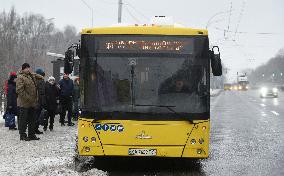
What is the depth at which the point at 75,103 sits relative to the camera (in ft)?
61.6

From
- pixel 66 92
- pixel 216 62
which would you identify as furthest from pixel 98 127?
pixel 66 92

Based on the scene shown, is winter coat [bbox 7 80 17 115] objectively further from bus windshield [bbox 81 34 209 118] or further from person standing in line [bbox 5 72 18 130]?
bus windshield [bbox 81 34 209 118]

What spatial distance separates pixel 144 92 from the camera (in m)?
9.09

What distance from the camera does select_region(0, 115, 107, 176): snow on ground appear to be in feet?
27.1

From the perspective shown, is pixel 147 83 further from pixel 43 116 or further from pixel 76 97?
pixel 76 97

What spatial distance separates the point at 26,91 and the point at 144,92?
170 inches

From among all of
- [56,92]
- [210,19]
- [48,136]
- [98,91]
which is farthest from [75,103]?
[210,19]

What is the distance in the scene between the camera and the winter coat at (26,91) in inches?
486

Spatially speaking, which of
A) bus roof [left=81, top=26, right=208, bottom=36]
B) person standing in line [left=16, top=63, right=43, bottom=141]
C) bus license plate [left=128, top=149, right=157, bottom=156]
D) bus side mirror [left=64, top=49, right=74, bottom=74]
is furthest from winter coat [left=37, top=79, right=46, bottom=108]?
bus license plate [left=128, top=149, right=157, bottom=156]

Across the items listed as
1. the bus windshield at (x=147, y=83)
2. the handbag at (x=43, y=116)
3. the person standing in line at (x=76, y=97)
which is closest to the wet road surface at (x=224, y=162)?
the bus windshield at (x=147, y=83)

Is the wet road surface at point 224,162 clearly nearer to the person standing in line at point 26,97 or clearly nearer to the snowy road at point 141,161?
the snowy road at point 141,161

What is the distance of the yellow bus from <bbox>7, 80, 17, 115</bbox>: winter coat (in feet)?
19.0

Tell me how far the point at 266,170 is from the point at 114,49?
10.9 ft

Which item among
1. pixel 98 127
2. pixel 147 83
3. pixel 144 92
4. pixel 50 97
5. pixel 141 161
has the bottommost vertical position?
pixel 141 161
